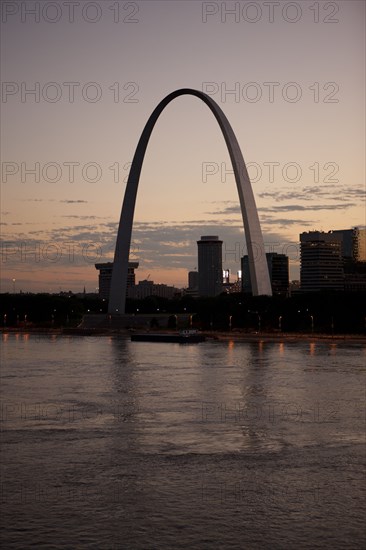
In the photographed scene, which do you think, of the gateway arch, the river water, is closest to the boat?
the gateway arch

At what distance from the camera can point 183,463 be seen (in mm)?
20422

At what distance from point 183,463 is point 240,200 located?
5280 centimetres

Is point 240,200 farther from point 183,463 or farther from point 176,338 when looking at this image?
point 183,463

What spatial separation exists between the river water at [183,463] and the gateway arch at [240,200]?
33241 mm

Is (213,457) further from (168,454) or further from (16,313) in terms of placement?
(16,313)

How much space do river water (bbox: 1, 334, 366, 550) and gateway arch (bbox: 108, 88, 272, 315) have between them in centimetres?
3324

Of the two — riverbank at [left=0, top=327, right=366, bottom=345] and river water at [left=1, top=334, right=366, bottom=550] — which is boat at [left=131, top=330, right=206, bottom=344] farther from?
river water at [left=1, top=334, right=366, bottom=550]

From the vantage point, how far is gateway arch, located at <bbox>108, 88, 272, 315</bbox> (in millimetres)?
69250

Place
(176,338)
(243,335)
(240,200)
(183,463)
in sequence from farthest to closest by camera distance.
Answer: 1. (243,335)
2. (176,338)
3. (240,200)
4. (183,463)

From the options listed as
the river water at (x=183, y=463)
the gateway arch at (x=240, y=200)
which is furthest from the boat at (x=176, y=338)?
the river water at (x=183, y=463)

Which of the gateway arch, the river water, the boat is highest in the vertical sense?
the gateway arch

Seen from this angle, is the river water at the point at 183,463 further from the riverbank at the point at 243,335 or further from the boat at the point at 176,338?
the boat at the point at 176,338

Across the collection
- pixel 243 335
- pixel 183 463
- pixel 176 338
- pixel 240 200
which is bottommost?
pixel 183 463

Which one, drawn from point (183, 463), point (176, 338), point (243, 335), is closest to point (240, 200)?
point (176, 338)
